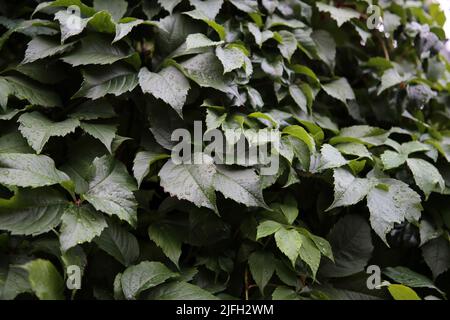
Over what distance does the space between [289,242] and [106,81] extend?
652 mm

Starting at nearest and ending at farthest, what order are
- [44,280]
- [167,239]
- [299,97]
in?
[44,280]
[167,239]
[299,97]

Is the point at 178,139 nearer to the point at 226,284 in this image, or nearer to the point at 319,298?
the point at 226,284

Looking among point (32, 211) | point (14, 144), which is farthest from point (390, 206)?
point (14, 144)

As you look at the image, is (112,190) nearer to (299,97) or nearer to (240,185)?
(240,185)

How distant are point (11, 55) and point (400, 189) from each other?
1.25m

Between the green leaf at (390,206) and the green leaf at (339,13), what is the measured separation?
24.6 inches

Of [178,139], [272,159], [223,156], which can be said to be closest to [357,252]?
[272,159]

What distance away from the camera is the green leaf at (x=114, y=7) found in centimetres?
128

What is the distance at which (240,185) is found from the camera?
1.11 meters

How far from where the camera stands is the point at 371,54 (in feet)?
5.91

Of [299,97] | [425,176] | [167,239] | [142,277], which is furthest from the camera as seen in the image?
[299,97]

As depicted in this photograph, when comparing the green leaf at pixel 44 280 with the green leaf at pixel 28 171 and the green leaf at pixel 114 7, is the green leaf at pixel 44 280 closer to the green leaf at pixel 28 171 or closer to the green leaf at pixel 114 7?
the green leaf at pixel 28 171

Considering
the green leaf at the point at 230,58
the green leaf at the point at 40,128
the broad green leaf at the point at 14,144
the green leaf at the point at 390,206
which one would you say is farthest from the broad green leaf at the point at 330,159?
the broad green leaf at the point at 14,144

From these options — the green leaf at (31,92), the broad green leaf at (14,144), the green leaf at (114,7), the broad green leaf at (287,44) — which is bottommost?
the broad green leaf at (14,144)
